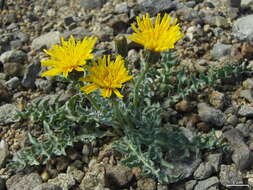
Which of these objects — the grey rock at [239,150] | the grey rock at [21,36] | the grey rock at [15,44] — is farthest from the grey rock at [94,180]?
the grey rock at [21,36]

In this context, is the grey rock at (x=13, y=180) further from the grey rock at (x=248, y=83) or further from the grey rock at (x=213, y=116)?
the grey rock at (x=248, y=83)

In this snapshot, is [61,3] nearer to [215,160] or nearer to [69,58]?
[69,58]

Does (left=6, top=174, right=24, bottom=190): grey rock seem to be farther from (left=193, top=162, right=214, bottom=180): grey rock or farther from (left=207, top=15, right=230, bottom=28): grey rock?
(left=207, top=15, right=230, bottom=28): grey rock

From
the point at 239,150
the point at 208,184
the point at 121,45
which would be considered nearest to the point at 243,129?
the point at 239,150

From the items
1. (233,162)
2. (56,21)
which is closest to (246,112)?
(233,162)

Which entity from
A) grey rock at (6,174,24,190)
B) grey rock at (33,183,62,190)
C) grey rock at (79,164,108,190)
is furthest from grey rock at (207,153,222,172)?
grey rock at (6,174,24,190)

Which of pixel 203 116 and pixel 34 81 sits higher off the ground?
pixel 34 81

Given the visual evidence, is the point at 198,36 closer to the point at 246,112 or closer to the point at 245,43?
the point at 245,43
